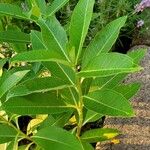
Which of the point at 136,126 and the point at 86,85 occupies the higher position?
the point at 86,85

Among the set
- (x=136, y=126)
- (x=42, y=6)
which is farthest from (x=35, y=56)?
(x=136, y=126)

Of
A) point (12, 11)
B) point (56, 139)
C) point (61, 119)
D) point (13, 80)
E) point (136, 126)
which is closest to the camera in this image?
point (13, 80)

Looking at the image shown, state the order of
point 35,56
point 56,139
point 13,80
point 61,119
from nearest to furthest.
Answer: point 35,56
point 13,80
point 56,139
point 61,119

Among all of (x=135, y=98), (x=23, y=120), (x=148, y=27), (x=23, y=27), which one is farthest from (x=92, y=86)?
(x=148, y=27)

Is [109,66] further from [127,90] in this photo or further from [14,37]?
[14,37]

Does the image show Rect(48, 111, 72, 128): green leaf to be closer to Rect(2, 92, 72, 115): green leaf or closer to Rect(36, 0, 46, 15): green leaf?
Rect(2, 92, 72, 115): green leaf

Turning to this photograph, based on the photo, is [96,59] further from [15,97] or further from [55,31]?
[15,97]
